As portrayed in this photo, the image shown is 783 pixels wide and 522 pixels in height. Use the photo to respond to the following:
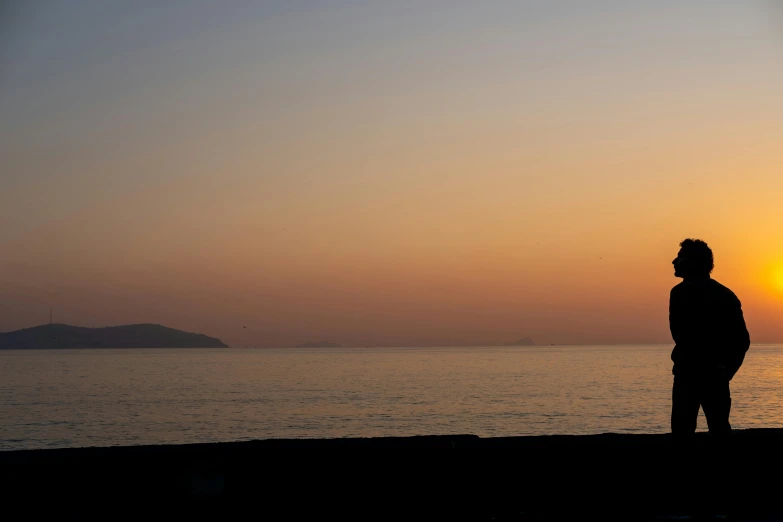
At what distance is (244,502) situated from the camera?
15.9 feet

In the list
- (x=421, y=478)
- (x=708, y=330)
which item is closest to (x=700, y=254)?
(x=708, y=330)

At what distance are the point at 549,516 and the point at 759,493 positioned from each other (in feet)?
4.60

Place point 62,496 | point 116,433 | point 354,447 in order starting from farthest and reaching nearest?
point 116,433 → point 354,447 → point 62,496

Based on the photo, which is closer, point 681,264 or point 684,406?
point 684,406

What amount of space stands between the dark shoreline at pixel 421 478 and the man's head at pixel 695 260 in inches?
44.8

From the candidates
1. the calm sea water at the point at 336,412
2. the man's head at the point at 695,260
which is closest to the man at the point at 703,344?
the man's head at the point at 695,260

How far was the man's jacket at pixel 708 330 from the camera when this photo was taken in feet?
18.5

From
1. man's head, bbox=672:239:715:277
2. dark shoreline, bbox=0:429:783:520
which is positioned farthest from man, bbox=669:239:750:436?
dark shoreline, bbox=0:429:783:520

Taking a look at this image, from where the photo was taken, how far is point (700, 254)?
584 centimetres

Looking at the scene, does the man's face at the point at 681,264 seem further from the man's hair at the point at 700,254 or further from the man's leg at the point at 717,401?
the man's leg at the point at 717,401

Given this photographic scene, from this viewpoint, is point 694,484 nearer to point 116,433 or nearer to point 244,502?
point 244,502

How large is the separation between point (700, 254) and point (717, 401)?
1.03 meters

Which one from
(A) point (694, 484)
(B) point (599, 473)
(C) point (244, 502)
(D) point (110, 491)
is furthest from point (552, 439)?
(D) point (110, 491)

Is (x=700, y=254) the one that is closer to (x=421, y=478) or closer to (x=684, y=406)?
(x=684, y=406)
